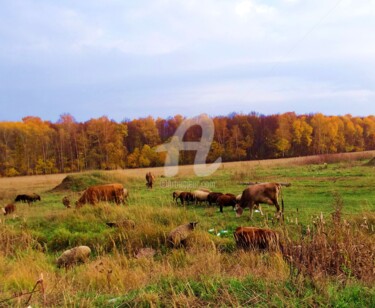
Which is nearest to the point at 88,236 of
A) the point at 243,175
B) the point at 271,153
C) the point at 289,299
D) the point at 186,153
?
the point at 289,299

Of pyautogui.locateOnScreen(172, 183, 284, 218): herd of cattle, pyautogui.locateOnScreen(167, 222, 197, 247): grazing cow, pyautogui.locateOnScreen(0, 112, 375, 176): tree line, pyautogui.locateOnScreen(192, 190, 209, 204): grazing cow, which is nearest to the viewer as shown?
pyautogui.locateOnScreen(167, 222, 197, 247): grazing cow

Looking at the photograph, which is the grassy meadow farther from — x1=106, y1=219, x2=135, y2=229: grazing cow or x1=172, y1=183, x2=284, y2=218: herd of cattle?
x1=172, y1=183, x2=284, y2=218: herd of cattle

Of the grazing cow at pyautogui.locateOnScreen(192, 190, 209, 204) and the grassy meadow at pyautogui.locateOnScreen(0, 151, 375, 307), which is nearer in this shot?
the grassy meadow at pyautogui.locateOnScreen(0, 151, 375, 307)

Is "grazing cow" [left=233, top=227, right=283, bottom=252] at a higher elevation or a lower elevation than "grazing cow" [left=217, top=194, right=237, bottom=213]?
lower

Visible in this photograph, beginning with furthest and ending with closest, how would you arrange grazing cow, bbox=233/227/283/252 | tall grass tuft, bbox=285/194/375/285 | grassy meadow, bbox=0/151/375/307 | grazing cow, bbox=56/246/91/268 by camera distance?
1. grazing cow, bbox=56/246/91/268
2. grazing cow, bbox=233/227/283/252
3. tall grass tuft, bbox=285/194/375/285
4. grassy meadow, bbox=0/151/375/307

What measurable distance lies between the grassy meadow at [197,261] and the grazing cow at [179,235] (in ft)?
0.68

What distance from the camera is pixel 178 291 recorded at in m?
4.30

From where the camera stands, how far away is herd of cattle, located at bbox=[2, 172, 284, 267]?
8250 millimetres

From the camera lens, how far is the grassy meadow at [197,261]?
13.4ft

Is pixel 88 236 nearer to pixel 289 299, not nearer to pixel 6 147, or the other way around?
pixel 289 299

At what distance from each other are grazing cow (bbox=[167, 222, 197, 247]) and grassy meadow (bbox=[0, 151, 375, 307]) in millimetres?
207

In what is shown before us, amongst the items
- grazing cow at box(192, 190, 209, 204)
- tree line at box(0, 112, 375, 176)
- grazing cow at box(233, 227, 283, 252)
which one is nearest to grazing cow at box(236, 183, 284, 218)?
grazing cow at box(192, 190, 209, 204)

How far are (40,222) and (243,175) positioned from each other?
1520 cm

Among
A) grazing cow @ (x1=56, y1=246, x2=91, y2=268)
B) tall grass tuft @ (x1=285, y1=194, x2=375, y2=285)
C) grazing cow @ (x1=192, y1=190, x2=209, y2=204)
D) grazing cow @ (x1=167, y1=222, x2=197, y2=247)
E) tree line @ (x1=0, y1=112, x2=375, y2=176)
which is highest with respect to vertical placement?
tree line @ (x1=0, y1=112, x2=375, y2=176)
